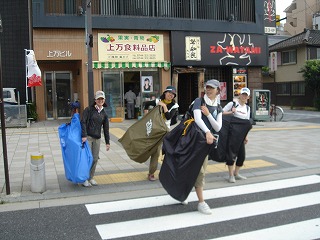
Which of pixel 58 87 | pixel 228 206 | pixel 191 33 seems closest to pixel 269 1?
pixel 191 33

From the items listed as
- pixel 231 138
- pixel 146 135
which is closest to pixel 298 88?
pixel 231 138

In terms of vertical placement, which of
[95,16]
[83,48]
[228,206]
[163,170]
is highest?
[95,16]

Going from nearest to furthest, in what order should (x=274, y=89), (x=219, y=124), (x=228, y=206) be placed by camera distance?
(x=219, y=124) < (x=228, y=206) < (x=274, y=89)

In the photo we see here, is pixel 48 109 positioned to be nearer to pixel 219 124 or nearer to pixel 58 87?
pixel 58 87

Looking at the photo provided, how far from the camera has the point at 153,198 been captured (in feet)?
19.6

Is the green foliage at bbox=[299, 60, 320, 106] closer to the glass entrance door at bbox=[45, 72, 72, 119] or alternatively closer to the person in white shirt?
the person in white shirt

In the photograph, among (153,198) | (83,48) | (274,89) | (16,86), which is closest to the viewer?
(153,198)

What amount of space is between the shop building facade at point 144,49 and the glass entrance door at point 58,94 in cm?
5

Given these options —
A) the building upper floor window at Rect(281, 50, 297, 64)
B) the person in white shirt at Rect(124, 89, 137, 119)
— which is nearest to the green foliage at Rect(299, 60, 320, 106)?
the building upper floor window at Rect(281, 50, 297, 64)

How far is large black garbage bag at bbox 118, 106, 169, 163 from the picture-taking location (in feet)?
21.3

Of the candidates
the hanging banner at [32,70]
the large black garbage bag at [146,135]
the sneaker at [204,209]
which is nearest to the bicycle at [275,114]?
the hanging banner at [32,70]

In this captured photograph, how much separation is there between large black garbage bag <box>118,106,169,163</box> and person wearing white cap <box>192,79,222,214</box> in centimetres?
139

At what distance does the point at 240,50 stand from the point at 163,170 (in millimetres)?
14899

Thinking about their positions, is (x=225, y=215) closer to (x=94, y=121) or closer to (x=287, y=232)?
(x=287, y=232)
